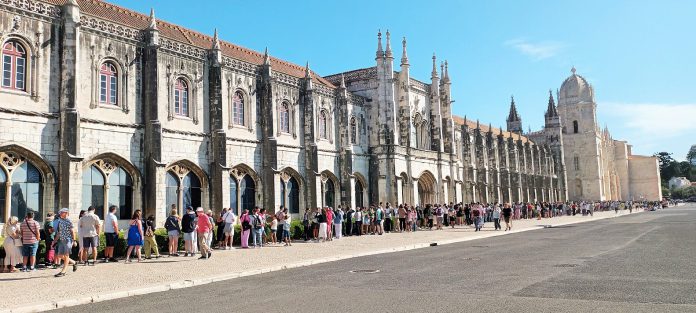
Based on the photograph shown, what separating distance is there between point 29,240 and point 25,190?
567 cm

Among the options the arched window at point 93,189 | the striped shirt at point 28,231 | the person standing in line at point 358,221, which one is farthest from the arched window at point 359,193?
the striped shirt at point 28,231

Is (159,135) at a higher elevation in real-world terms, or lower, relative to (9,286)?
higher

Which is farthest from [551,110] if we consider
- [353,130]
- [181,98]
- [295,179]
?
[181,98]

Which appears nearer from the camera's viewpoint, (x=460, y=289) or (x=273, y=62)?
(x=460, y=289)

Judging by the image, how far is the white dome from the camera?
9319 cm

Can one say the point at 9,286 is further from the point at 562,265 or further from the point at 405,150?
the point at 405,150

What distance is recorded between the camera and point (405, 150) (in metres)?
38.1

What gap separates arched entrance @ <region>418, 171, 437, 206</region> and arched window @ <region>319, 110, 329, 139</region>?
1104 cm

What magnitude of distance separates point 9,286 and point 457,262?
33.6 feet

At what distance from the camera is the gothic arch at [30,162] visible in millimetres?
18344

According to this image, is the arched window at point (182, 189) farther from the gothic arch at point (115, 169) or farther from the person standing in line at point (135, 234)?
the person standing in line at point (135, 234)

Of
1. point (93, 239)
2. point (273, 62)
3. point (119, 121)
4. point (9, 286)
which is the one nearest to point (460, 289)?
point (9, 286)

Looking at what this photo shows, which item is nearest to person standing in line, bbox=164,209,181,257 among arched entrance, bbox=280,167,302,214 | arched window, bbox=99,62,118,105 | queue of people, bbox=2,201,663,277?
queue of people, bbox=2,201,663,277

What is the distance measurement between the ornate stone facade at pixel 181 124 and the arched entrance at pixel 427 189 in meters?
0.12
